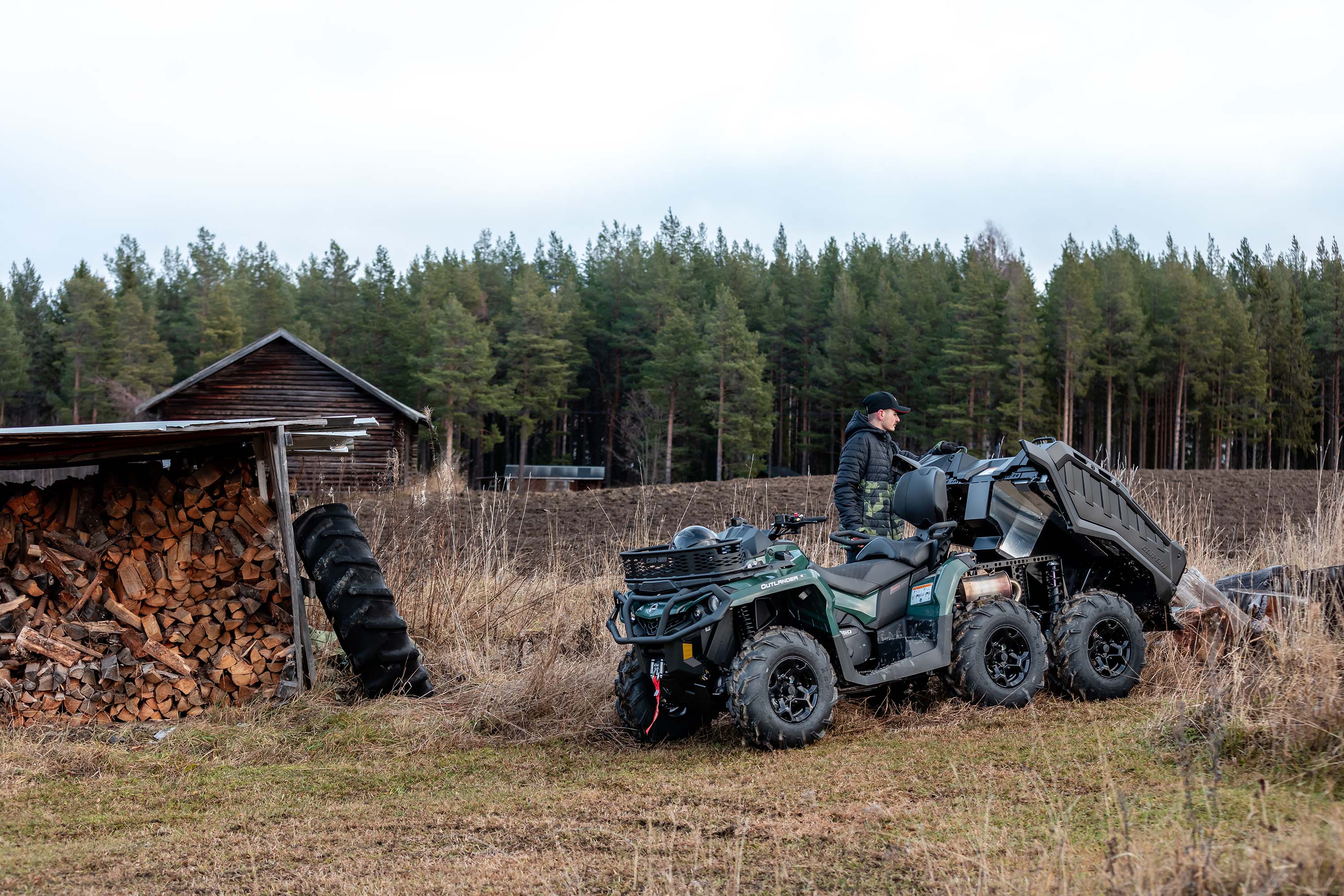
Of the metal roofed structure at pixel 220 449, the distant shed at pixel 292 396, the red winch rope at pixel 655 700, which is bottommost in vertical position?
the red winch rope at pixel 655 700

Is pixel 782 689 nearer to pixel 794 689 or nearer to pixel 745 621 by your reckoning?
pixel 794 689

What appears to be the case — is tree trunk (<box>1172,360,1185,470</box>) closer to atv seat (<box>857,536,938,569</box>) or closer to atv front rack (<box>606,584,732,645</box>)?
atv seat (<box>857,536,938,569</box>)

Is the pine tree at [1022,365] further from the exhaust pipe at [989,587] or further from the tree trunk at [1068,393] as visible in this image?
the exhaust pipe at [989,587]

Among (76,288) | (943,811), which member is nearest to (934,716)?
(943,811)

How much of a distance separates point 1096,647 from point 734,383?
47.4 metres

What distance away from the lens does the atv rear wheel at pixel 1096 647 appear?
21.3ft

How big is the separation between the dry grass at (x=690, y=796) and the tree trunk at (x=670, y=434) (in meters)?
45.7

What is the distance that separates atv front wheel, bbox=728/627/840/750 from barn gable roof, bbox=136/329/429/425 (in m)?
26.8

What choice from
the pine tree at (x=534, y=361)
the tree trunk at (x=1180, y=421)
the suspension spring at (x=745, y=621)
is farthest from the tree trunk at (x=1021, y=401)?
the suspension spring at (x=745, y=621)

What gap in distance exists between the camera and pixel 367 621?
291 inches

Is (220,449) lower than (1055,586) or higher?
higher

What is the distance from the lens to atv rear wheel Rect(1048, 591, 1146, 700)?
6.50 meters

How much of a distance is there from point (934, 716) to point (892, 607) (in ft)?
2.21

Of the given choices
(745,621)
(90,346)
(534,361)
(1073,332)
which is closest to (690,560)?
(745,621)
